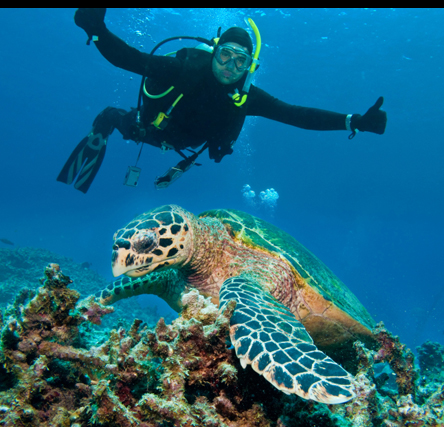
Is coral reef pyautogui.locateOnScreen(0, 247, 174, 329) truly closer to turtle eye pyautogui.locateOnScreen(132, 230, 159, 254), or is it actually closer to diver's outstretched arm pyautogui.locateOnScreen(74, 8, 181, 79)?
turtle eye pyautogui.locateOnScreen(132, 230, 159, 254)

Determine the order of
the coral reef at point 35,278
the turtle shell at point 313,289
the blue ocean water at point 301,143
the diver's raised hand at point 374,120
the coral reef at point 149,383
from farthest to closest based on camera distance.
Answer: the blue ocean water at point 301,143
the coral reef at point 35,278
the diver's raised hand at point 374,120
the turtle shell at point 313,289
the coral reef at point 149,383

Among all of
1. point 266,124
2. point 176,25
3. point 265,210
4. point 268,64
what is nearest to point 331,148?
point 266,124

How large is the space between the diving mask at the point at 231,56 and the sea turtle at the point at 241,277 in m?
2.03

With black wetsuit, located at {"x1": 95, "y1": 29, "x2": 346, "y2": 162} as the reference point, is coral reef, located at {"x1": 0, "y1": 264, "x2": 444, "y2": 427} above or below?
below

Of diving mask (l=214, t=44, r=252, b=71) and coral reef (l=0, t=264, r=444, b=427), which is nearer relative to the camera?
coral reef (l=0, t=264, r=444, b=427)

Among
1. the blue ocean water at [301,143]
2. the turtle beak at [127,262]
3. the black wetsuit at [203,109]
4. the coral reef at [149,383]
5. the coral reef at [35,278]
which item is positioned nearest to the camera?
the coral reef at [149,383]

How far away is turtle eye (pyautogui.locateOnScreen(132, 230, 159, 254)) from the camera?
2.13 m

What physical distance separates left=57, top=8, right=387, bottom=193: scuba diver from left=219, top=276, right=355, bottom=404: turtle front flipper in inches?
113

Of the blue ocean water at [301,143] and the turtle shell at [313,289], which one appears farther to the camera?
the blue ocean water at [301,143]

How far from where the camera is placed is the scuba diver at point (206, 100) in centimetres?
324

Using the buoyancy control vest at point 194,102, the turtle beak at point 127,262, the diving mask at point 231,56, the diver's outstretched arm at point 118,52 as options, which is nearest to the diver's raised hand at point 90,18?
the diver's outstretched arm at point 118,52

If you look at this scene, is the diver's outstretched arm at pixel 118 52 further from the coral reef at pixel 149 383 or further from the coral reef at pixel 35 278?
the coral reef at pixel 35 278

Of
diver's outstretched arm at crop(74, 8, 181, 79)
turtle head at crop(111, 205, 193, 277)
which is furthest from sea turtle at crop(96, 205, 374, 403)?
diver's outstretched arm at crop(74, 8, 181, 79)
